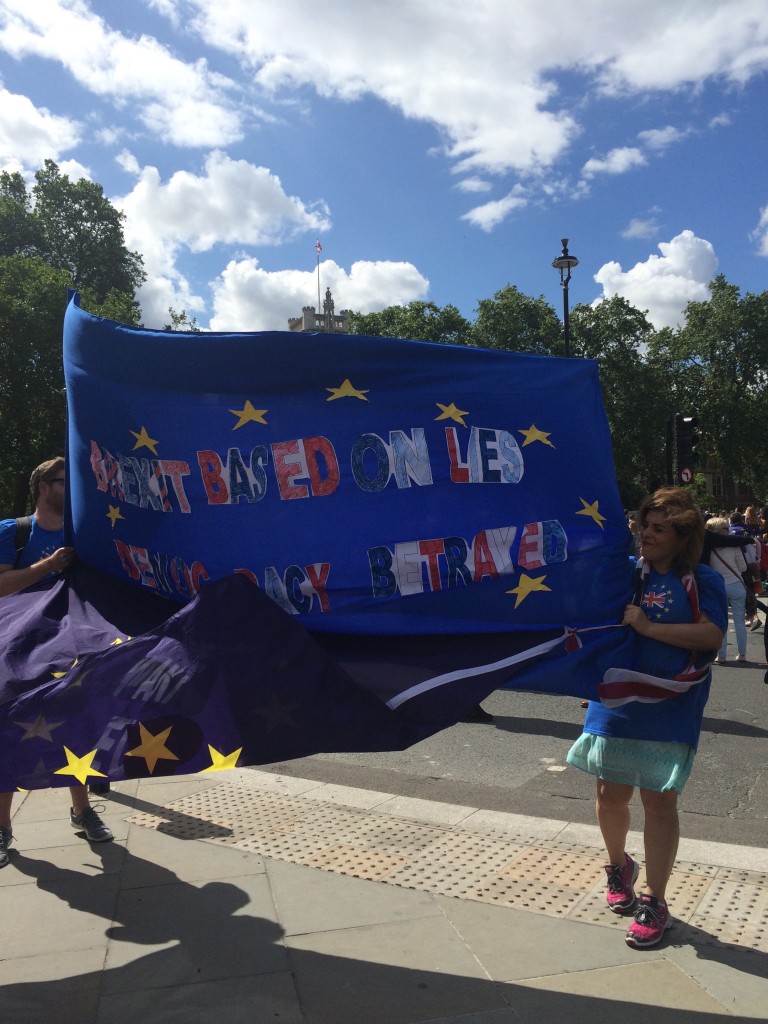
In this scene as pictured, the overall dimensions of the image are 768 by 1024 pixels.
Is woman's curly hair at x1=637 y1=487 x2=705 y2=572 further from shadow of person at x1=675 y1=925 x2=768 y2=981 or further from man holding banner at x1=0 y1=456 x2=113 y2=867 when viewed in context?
man holding banner at x1=0 y1=456 x2=113 y2=867

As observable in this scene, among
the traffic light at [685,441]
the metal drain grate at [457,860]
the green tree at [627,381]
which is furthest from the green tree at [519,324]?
the metal drain grate at [457,860]

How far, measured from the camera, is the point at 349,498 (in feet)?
10.8

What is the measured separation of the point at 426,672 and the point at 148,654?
0.96 meters

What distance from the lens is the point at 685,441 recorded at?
16.4 metres

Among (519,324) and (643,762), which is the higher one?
(519,324)

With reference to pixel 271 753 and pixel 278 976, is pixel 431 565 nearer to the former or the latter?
pixel 271 753

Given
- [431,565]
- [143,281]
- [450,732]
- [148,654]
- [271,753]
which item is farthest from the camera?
[143,281]

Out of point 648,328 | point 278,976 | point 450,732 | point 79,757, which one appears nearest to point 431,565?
point 79,757

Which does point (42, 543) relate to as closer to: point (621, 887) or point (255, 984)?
point (255, 984)

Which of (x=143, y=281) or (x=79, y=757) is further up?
(x=143, y=281)

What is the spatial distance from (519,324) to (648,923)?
161ft

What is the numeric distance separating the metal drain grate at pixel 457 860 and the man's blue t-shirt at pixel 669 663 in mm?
810

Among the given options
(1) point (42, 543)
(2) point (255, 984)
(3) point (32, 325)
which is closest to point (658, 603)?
(2) point (255, 984)

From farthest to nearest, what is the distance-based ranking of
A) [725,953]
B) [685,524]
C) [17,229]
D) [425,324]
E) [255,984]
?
[425,324] < [17,229] < [685,524] < [725,953] < [255,984]
